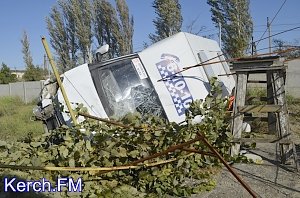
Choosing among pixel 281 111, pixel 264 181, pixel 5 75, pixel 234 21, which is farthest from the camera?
pixel 5 75

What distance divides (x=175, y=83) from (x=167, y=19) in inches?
866

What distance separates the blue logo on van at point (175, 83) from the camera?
4523 mm

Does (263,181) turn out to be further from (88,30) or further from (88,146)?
(88,30)

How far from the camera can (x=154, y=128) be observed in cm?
392

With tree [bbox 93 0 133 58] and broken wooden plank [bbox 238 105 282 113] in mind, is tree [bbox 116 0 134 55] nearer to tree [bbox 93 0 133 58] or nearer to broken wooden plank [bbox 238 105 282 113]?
tree [bbox 93 0 133 58]

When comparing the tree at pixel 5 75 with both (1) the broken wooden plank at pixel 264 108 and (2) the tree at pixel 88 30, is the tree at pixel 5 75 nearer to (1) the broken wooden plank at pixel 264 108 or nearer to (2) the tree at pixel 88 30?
(2) the tree at pixel 88 30

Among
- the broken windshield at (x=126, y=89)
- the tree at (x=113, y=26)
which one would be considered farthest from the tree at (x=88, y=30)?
the broken windshield at (x=126, y=89)

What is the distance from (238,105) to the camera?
451 centimetres

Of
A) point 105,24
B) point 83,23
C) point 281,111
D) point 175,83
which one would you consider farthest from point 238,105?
point 83,23

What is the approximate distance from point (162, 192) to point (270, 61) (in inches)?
85.5

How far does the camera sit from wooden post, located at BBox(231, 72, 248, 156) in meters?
4.46

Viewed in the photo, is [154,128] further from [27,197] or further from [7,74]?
[7,74]

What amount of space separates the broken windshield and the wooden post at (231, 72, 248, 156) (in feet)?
3.22

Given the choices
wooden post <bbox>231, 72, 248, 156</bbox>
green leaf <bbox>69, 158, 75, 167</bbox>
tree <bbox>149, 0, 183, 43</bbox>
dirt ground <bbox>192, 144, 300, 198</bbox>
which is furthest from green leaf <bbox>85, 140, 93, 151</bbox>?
tree <bbox>149, 0, 183, 43</bbox>
